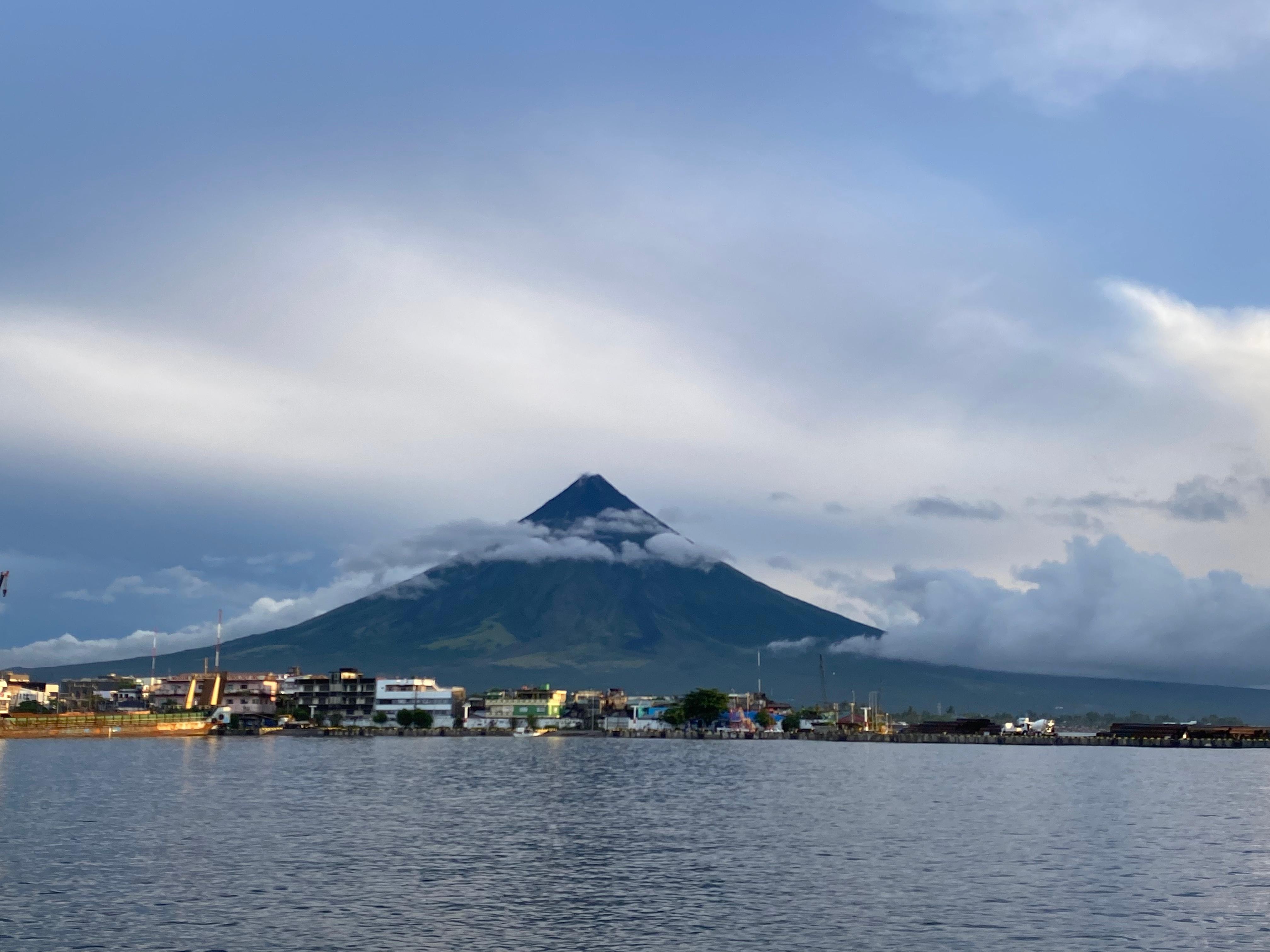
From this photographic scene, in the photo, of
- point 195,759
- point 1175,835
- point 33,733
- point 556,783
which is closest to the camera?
point 1175,835

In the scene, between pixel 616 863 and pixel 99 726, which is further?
pixel 99 726

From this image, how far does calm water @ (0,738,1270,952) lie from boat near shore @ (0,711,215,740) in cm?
8202

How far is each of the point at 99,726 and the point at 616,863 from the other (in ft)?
527

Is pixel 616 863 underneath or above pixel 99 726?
above

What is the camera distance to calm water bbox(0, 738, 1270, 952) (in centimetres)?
3603

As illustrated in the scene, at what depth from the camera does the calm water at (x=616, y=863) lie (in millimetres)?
36031

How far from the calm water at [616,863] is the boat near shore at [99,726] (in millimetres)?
82020

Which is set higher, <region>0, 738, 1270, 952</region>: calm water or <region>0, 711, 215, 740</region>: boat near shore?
<region>0, 738, 1270, 952</region>: calm water

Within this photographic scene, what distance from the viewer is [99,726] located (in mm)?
186250

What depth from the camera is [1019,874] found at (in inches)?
1891

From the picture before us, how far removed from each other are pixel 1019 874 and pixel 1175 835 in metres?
20.5

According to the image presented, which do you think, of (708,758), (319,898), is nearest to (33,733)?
(708,758)

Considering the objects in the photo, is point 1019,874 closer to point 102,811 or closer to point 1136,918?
point 1136,918

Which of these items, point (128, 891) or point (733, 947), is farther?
point (128, 891)
